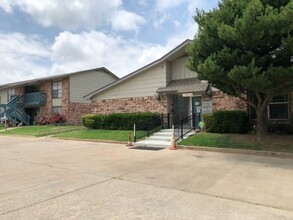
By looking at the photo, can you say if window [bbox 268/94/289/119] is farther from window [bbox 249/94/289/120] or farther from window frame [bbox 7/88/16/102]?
window frame [bbox 7/88/16/102]

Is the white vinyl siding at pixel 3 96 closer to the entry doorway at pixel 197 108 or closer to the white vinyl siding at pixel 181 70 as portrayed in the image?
the white vinyl siding at pixel 181 70

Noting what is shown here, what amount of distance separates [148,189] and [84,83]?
87.6ft

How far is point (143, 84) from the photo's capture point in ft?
65.8

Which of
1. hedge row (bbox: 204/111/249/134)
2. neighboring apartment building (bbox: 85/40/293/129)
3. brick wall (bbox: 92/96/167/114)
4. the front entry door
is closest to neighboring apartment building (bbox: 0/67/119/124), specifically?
brick wall (bbox: 92/96/167/114)

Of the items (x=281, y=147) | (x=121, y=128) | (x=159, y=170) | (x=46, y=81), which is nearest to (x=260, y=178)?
(x=159, y=170)

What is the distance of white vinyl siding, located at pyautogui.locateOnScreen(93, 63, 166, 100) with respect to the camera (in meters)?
19.3

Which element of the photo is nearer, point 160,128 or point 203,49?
point 203,49

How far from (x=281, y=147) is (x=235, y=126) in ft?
11.2

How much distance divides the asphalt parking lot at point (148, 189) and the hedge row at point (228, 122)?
4.62 metres

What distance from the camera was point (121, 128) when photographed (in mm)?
19266

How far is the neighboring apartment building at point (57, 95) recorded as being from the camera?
30.3 m

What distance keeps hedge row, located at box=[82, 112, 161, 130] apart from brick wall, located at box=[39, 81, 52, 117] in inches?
481

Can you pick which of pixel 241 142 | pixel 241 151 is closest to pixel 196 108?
pixel 241 142

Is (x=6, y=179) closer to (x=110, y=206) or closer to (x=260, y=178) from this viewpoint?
(x=110, y=206)
